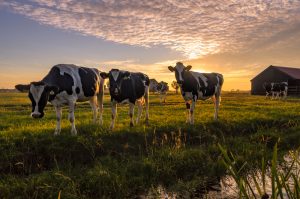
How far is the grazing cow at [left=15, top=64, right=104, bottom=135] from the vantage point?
11414 millimetres

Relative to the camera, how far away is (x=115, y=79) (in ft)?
45.9

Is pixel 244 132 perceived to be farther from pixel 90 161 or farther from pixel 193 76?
pixel 90 161

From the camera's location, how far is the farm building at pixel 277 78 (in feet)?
193

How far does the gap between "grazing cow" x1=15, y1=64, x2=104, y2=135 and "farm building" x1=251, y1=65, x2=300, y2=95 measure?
53.2 metres

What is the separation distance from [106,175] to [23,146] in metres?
3.66

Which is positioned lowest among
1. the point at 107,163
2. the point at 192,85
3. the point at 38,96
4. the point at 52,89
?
the point at 107,163

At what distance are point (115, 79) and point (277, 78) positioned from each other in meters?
55.4

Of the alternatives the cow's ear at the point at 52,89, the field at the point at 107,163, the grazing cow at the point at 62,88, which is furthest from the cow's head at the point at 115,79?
the cow's ear at the point at 52,89

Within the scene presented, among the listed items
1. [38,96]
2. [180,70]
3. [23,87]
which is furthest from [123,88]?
[23,87]

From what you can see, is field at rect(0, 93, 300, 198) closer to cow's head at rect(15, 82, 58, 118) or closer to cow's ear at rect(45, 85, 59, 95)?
cow's head at rect(15, 82, 58, 118)

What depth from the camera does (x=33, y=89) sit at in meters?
11.4

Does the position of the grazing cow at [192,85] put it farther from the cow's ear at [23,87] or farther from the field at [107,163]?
the cow's ear at [23,87]

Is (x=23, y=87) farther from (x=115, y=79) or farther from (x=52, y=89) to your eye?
(x=115, y=79)

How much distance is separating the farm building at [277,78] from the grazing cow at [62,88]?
53.2 m
